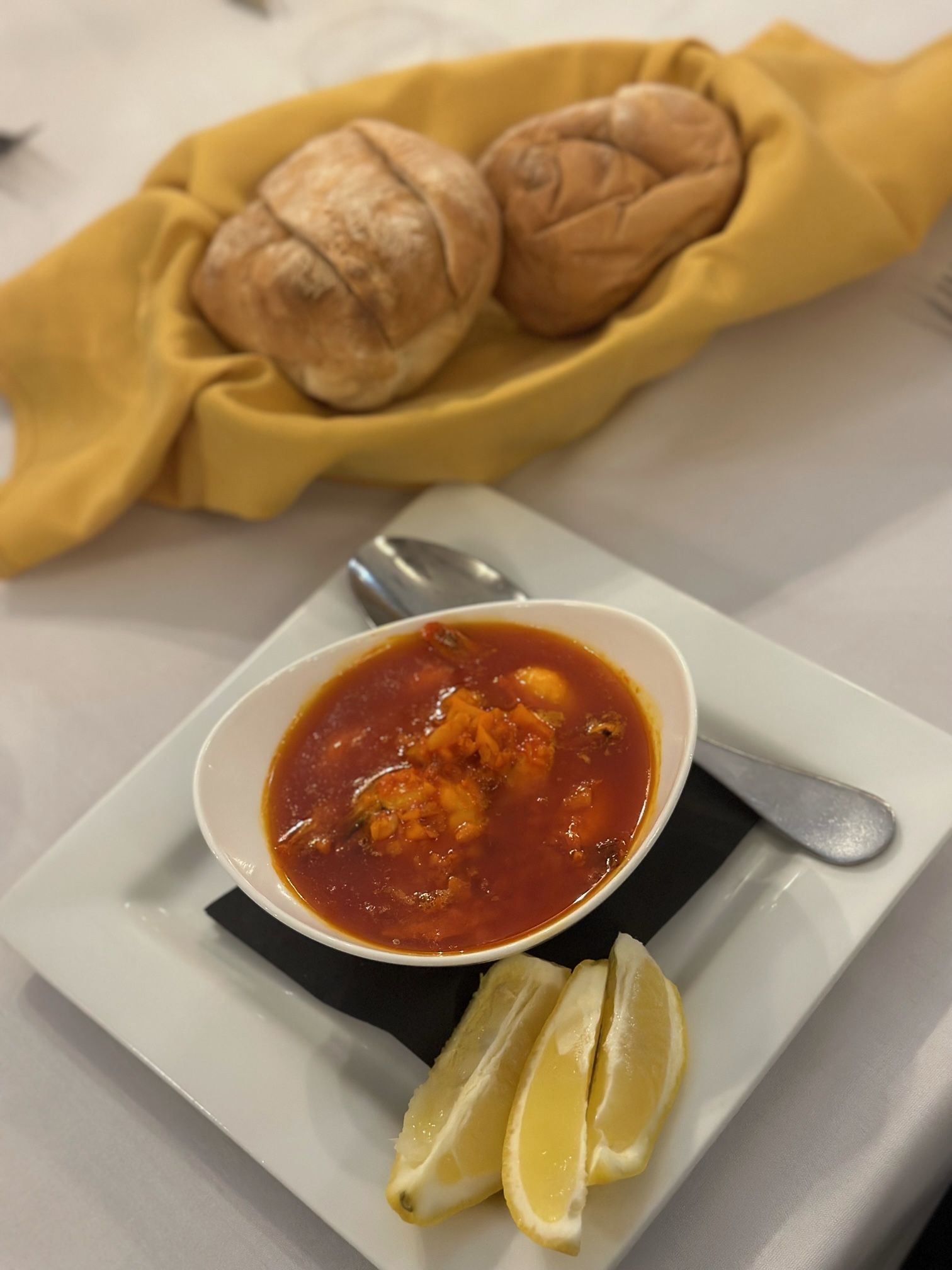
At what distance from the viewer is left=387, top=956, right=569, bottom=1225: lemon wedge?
1.06 m

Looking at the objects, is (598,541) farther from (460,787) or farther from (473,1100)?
(473,1100)

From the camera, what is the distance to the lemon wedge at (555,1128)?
3.28 feet

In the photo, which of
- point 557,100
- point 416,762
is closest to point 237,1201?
point 416,762

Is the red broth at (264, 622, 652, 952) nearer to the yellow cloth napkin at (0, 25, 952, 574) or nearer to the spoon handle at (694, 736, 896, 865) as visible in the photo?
the spoon handle at (694, 736, 896, 865)

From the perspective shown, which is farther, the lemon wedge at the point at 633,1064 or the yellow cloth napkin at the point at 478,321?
the yellow cloth napkin at the point at 478,321

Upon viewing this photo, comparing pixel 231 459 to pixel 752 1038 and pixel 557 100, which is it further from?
pixel 752 1038

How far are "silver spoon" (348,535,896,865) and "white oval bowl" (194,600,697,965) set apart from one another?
0.13m

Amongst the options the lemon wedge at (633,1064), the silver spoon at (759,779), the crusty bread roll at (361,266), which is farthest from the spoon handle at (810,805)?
the crusty bread roll at (361,266)

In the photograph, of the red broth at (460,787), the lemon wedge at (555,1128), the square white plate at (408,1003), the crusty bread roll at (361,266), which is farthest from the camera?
the crusty bread roll at (361,266)

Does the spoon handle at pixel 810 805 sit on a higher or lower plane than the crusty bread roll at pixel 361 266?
lower

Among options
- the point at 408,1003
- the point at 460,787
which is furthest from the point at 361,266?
the point at 408,1003

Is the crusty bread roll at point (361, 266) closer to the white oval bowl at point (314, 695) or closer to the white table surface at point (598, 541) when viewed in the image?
the white table surface at point (598, 541)

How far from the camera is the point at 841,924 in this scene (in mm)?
1254

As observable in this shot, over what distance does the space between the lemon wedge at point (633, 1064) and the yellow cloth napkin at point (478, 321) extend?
38.0 inches
